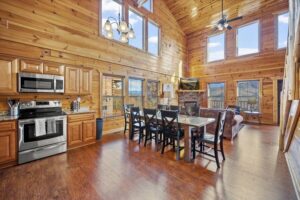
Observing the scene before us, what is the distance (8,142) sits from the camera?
9.02ft

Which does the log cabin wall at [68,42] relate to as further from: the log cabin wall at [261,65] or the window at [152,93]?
the log cabin wall at [261,65]

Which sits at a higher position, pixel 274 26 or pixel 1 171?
pixel 274 26

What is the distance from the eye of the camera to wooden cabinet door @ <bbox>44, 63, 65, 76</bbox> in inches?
141

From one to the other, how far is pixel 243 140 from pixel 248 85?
4.11 meters

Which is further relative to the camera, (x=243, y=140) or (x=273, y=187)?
(x=243, y=140)

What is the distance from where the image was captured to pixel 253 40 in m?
7.20

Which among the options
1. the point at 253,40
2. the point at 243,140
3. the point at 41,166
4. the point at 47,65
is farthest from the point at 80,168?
the point at 253,40

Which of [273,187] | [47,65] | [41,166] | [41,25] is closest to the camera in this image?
[273,187]

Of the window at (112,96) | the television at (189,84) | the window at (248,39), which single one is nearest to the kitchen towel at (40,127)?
the window at (112,96)

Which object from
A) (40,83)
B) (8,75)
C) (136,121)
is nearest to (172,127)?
(136,121)

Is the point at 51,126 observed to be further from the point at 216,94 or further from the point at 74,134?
the point at 216,94

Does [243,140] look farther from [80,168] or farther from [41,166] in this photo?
[41,166]

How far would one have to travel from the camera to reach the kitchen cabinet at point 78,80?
399 centimetres

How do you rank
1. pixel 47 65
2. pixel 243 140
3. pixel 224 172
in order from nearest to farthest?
pixel 224 172, pixel 47 65, pixel 243 140
